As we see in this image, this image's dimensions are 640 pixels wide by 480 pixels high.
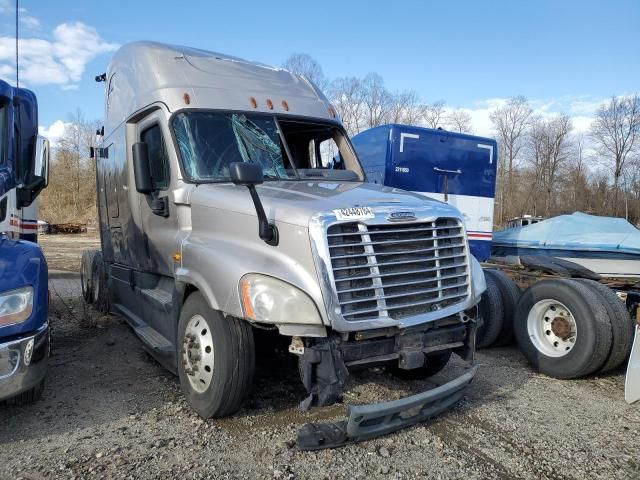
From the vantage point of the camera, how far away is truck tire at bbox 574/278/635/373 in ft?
16.7

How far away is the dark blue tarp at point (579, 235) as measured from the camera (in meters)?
7.35

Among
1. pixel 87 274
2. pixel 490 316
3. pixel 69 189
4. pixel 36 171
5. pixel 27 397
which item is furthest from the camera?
pixel 69 189

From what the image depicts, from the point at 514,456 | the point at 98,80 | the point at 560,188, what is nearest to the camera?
the point at 514,456

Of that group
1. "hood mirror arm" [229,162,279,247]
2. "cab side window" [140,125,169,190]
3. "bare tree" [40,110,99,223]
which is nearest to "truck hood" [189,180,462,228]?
"hood mirror arm" [229,162,279,247]

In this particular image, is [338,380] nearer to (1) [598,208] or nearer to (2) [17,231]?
(2) [17,231]

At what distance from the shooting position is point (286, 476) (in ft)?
10.8

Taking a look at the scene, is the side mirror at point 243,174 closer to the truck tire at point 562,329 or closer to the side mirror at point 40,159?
the side mirror at point 40,159

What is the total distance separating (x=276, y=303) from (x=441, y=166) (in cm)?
696

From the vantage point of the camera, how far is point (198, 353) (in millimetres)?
4062

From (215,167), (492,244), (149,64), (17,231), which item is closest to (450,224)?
(215,167)

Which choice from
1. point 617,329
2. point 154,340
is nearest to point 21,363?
point 154,340

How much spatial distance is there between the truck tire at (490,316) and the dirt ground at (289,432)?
711 mm

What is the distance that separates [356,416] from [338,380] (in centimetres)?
26

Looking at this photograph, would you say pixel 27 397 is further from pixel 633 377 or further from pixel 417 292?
pixel 633 377
